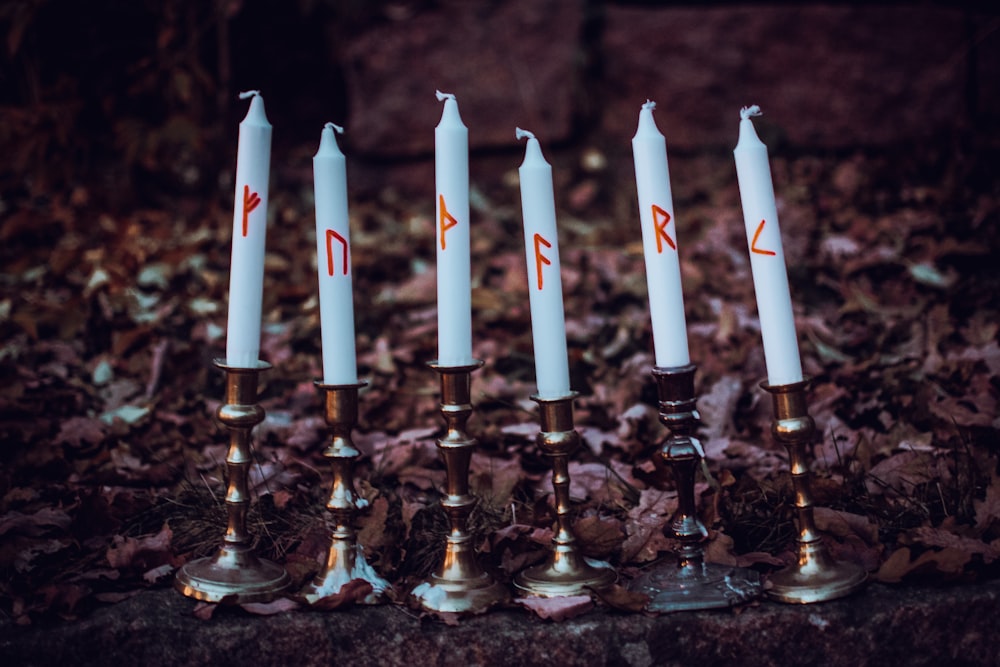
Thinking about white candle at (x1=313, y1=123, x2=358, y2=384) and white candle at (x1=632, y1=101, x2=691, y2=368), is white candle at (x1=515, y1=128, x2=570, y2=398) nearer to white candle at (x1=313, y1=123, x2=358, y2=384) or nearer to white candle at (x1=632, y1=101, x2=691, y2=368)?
white candle at (x1=632, y1=101, x2=691, y2=368)

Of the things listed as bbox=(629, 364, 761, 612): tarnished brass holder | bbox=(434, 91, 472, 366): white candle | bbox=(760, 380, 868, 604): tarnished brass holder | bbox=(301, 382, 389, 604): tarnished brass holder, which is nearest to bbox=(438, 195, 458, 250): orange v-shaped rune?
bbox=(434, 91, 472, 366): white candle

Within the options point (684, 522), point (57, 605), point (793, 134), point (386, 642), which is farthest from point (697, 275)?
point (57, 605)

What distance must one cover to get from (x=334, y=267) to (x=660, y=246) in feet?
1.68

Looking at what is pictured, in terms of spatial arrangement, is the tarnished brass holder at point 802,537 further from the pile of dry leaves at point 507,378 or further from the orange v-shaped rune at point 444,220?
the orange v-shaped rune at point 444,220

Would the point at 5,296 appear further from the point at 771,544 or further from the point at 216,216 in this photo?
the point at 771,544

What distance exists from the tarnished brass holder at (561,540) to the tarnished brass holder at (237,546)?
0.41 metres

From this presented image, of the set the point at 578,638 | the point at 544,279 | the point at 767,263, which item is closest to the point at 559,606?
the point at 578,638

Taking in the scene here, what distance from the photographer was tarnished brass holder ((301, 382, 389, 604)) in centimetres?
137

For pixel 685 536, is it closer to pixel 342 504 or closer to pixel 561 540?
pixel 561 540

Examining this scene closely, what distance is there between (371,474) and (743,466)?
0.78 m

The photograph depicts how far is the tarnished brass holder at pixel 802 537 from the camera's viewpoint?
4.23 ft

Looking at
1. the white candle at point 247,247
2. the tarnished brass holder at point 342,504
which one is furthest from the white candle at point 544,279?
the white candle at point 247,247

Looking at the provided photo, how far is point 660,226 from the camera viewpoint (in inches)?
52.0

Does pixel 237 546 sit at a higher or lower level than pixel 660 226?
lower
